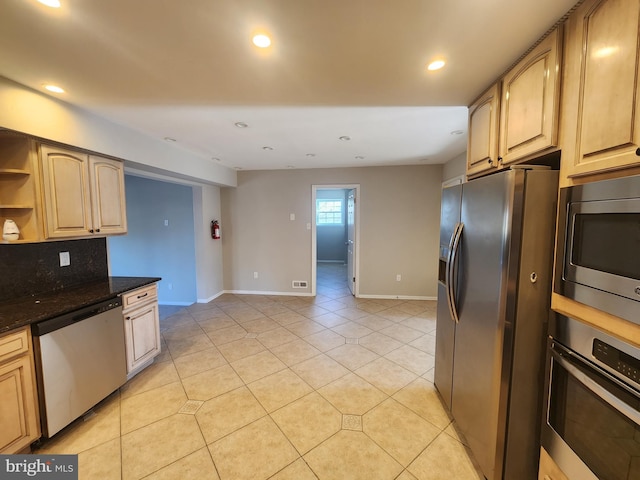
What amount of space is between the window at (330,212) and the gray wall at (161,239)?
455cm

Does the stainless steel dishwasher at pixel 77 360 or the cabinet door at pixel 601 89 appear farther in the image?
the stainless steel dishwasher at pixel 77 360

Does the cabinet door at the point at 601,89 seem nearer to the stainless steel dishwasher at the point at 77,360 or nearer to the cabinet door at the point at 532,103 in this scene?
the cabinet door at the point at 532,103

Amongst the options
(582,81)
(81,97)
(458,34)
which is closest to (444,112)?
(458,34)

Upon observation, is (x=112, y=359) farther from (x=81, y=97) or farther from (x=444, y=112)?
(x=444, y=112)

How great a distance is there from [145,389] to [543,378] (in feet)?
9.67

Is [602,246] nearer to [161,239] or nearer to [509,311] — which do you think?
[509,311]

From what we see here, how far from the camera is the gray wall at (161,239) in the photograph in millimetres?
4574

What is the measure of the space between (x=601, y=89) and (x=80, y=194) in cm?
336

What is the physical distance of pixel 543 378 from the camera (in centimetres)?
127

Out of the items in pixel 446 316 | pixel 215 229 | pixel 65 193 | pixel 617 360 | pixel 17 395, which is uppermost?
pixel 65 193

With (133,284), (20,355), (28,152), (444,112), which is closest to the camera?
(20,355)

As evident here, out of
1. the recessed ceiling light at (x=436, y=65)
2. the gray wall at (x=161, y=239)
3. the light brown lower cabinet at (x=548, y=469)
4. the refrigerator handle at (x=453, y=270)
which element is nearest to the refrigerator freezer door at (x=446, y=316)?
the refrigerator handle at (x=453, y=270)

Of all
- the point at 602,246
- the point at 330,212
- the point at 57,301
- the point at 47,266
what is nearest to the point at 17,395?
the point at 57,301

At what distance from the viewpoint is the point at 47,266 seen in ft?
7.14
